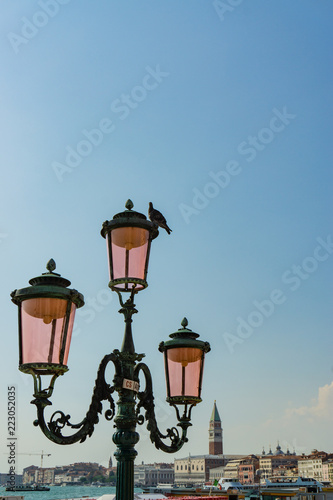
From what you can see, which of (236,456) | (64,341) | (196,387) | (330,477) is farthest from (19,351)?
(236,456)

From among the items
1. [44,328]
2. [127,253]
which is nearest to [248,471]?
[127,253]

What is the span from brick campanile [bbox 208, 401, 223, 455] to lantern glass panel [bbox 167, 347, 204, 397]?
510ft

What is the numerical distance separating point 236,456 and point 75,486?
66250 mm

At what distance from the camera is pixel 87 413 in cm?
366

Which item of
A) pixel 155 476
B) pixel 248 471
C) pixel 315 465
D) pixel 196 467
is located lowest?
pixel 155 476

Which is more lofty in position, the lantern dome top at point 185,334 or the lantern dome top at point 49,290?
the lantern dome top at point 49,290

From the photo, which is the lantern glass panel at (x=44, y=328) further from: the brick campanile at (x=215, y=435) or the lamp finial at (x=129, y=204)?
the brick campanile at (x=215, y=435)

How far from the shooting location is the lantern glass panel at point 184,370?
14.8 ft

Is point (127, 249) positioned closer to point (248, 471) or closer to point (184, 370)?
point (184, 370)

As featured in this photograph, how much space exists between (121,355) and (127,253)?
78 cm

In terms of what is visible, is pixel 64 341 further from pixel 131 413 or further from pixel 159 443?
pixel 159 443

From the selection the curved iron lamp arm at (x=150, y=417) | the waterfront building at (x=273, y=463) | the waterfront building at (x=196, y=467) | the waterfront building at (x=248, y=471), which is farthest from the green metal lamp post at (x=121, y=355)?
the waterfront building at (x=196, y=467)

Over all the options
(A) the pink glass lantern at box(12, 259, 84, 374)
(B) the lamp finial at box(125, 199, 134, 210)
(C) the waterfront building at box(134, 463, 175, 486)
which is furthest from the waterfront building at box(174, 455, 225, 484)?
(A) the pink glass lantern at box(12, 259, 84, 374)

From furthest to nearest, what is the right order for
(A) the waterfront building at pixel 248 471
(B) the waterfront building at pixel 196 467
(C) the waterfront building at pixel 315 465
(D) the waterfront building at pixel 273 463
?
(B) the waterfront building at pixel 196 467 → (D) the waterfront building at pixel 273 463 → (A) the waterfront building at pixel 248 471 → (C) the waterfront building at pixel 315 465
